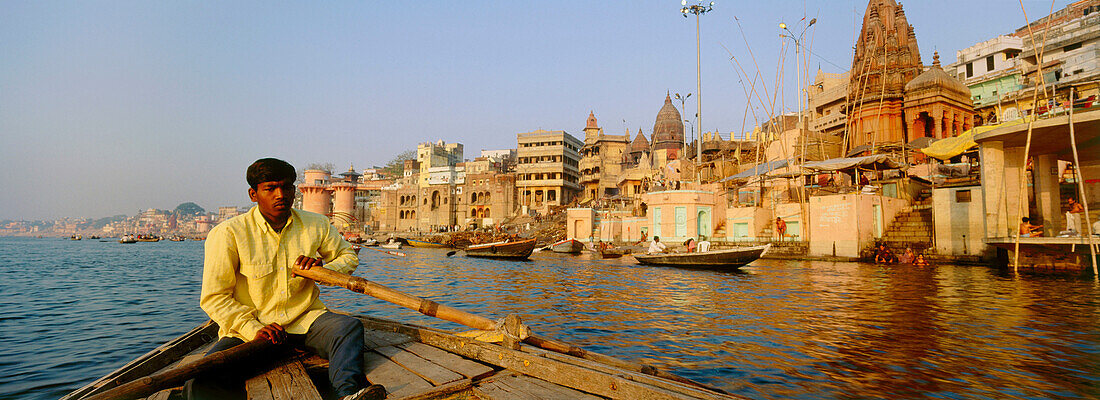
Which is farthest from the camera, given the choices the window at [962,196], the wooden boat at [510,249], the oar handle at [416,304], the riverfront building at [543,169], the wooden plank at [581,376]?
the riverfront building at [543,169]

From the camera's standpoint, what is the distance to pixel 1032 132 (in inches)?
611

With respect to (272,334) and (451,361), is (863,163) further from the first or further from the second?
(272,334)

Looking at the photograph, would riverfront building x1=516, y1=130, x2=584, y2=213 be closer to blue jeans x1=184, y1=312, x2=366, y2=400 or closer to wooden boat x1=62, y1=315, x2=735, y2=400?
wooden boat x1=62, y1=315, x2=735, y2=400

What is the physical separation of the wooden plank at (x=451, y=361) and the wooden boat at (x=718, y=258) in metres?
17.3

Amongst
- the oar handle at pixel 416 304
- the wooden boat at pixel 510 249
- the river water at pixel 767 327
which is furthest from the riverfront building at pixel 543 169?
the oar handle at pixel 416 304

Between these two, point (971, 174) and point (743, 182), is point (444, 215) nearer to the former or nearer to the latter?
point (743, 182)

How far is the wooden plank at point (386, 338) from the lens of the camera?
4156 millimetres

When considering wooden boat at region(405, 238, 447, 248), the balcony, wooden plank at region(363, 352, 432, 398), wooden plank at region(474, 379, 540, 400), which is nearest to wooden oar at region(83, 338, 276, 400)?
wooden plank at region(363, 352, 432, 398)

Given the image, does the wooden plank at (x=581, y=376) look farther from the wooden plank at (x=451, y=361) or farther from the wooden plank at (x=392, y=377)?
the wooden plank at (x=392, y=377)

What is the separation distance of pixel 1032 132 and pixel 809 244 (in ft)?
37.0

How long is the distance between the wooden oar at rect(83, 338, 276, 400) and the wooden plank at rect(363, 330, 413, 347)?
1035 mm

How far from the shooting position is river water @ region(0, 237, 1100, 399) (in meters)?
5.44

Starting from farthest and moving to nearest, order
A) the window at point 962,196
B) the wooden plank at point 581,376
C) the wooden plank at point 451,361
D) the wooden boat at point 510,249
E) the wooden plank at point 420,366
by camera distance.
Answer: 1. the wooden boat at point 510,249
2. the window at point 962,196
3. the wooden plank at point 451,361
4. the wooden plank at point 420,366
5. the wooden plank at point 581,376

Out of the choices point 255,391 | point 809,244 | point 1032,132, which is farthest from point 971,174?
point 255,391
